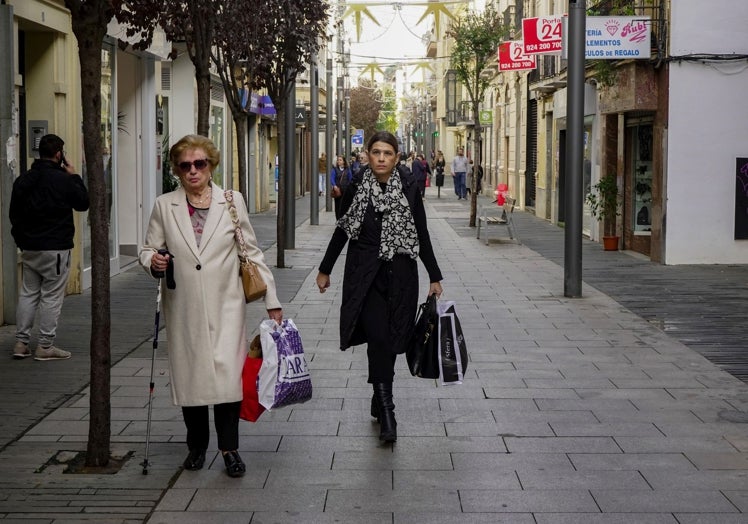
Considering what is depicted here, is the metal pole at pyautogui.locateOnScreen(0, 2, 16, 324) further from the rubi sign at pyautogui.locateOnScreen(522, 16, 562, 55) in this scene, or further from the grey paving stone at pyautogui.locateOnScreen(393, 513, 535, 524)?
the rubi sign at pyautogui.locateOnScreen(522, 16, 562, 55)

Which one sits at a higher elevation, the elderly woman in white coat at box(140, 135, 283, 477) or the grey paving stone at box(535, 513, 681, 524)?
the elderly woman in white coat at box(140, 135, 283, 477)

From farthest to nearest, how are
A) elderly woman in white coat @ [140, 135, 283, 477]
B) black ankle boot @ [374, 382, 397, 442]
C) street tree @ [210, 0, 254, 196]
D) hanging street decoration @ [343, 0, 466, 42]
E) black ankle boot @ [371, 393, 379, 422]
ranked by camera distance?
hanging street decoration @ [343, 0, 466, 42] → street tree @ [210, 0, 254, 196] → black ankle boot @ [371, 393, 379, 422] → black ankle boot @ [374, 382, 397, 442] → elderly woman in white coat @ [140, 135, 283, 477]

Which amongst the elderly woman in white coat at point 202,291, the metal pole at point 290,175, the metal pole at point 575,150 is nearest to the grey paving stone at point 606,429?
the elderly woman in white coat at point 202,291

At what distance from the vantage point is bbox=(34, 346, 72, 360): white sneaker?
32.7 feet

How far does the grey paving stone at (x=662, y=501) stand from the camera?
5750 mm

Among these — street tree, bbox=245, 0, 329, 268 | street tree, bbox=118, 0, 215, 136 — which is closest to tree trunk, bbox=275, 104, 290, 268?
street tree, bbox=245, 0, 329, 268

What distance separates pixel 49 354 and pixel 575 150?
758 cm

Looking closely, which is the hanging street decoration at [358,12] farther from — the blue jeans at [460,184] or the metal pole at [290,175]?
the blue jeans at [460,184]

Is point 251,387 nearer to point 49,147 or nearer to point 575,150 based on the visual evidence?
point 49,147

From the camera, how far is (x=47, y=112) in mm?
14055

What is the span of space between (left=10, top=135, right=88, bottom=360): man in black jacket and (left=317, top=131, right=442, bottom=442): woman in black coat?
3.51 metres

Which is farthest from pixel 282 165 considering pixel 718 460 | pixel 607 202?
pixel 718 460

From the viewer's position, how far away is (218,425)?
Result: 6469 mm

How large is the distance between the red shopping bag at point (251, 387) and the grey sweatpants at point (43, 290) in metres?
4.02
